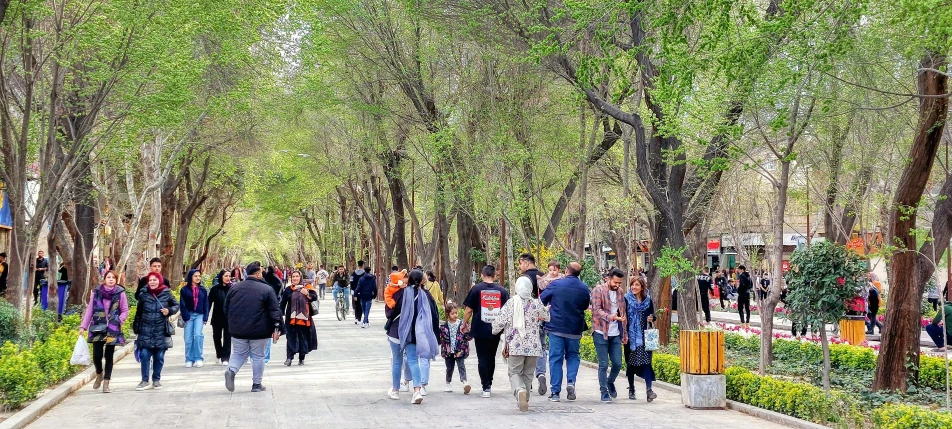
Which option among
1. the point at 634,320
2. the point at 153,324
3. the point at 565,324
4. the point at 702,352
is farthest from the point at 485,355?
the point at 153,324

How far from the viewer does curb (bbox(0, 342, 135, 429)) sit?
9.75 m

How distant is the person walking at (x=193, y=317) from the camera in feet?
53.7

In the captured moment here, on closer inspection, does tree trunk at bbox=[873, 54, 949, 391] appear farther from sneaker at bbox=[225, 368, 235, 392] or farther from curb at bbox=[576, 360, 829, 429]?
sneaker at bbox=[225, 368, 235, 392]

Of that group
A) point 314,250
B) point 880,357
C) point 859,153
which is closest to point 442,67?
point 859,153

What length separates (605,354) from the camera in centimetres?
1199

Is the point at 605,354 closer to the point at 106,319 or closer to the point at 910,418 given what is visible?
the point at 910,418

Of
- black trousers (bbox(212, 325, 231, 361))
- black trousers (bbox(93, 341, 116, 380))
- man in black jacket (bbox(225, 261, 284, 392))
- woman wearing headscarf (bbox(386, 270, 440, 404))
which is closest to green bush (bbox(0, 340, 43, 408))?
black trousers (bbox(93, 341, 116, 380))

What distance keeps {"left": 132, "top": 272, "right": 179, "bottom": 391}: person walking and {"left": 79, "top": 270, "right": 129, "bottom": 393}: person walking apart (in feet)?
A: 0.77

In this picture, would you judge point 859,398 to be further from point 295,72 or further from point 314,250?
point 314,250

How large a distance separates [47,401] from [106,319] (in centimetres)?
160

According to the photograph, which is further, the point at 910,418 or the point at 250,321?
the point at 250,321

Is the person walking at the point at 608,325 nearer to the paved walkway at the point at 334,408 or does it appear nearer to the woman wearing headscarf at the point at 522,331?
the paved walkway at the point at 334,408

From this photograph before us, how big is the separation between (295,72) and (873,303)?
675 inches

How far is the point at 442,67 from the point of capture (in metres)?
26.0
